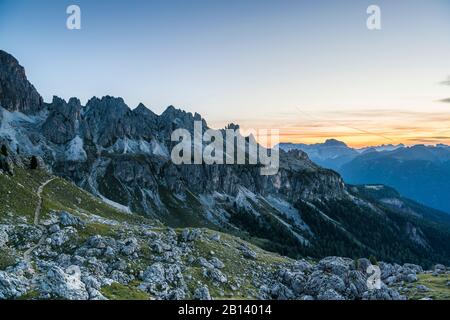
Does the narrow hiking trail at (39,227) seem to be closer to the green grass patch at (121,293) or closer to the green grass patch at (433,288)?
the green grass patch at (121,293)

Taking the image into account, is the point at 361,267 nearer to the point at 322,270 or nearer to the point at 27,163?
the point at 322,270

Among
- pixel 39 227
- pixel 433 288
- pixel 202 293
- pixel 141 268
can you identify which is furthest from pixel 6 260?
pixel 433 288

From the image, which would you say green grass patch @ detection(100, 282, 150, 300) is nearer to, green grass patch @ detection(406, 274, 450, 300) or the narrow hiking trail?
the narrow hiking trail

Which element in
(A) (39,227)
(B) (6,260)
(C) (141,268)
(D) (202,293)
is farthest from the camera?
(A) (39,227)

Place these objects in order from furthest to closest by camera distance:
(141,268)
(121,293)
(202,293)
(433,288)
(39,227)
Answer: (433,288) < (39,227) < (141,268) < (202,293) < (121,293)

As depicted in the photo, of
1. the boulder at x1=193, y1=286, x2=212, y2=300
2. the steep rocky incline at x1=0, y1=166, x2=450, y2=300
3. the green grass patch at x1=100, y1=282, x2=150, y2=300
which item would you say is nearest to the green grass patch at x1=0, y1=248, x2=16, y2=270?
the steep rocky incline at x1=0, y1=166, x2=450, y2=300

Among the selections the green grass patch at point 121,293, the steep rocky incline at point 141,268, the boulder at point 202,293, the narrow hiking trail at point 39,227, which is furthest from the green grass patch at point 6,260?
the boulder at point 202,293

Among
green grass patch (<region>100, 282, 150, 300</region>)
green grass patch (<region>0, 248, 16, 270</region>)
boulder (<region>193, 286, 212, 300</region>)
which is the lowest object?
boulder (<region>193, 286, 212, 300</region>)

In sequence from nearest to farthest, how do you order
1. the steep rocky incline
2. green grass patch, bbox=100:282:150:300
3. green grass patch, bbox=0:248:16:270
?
the steep rocky incline → green grass patch, bbox=100:282:150:300 → green grass patch, bbox=0:248:16:270

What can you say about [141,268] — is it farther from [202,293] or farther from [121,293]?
[121,293]

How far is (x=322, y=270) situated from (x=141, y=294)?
2055 inches
